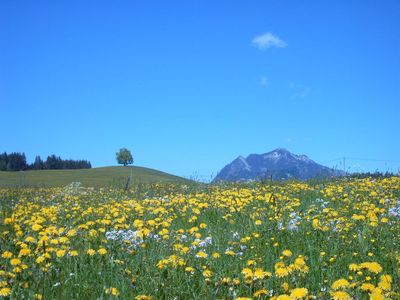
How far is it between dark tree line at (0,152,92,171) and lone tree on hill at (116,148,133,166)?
10.4 meters

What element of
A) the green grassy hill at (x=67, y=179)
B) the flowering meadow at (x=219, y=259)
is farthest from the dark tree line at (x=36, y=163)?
the flowering meadow at (x=219, y=259)

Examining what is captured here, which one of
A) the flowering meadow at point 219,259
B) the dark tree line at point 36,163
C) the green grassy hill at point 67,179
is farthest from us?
the dark tree line at point 36,163

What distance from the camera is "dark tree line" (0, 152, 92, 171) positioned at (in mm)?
110188

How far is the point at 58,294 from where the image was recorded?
4086 millimetres

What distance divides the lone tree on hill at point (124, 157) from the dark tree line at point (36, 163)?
1042cm

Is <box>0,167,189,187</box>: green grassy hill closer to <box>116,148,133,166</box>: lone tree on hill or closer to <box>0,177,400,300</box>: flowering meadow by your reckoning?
<box>0,177,400,300</box>: flowering meadow

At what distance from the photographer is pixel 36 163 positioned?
110938 mm

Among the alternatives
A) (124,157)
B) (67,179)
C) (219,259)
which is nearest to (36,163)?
(124,157)

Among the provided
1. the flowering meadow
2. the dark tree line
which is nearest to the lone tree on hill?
the dark tree line

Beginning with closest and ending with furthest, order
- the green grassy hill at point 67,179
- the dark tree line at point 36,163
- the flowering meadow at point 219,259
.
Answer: the flowering meadow at point 219,259 < the green grassy hill at point 67,179 < the dark tree line at point 36,163

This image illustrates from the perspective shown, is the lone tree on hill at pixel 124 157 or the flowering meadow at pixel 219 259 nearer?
the flowering meadow at pixel 219 259

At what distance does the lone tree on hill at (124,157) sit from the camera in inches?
4620

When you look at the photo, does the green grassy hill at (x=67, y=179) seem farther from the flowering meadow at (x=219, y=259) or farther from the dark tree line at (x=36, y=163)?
the dark tree line at (x=36, y=163)

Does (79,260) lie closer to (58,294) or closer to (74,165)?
(58,294)
